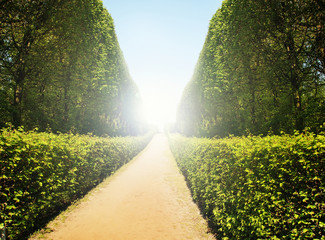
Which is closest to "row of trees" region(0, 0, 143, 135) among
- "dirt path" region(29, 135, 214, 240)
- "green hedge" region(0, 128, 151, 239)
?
"green hedge" region(0, 128, 151, 239)

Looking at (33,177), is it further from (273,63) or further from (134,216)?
(273,63)

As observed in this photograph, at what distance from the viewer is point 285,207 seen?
2771 millimetres

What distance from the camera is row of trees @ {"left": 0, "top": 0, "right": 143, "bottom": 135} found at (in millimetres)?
9695

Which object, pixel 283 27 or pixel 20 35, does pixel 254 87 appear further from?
pixel 20 35

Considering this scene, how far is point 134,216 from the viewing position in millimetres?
5805

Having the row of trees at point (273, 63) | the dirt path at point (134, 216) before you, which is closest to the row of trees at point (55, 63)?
the dirt path at point (134, 216)

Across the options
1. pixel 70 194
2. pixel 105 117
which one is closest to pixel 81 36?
pixel 105 117

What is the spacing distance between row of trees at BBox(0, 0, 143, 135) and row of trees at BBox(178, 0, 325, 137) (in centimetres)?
1118

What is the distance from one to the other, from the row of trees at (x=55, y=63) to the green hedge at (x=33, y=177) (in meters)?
5.54

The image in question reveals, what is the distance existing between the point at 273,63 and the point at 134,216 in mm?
10517

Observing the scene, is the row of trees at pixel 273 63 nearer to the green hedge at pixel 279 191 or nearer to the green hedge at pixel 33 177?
the green hedge at pixel 279 191

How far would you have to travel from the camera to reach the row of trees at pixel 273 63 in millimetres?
7840

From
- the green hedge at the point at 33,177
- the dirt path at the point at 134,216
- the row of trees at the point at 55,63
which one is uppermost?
the row of trees at the point at 55,63

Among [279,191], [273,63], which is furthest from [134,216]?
[273,63]
